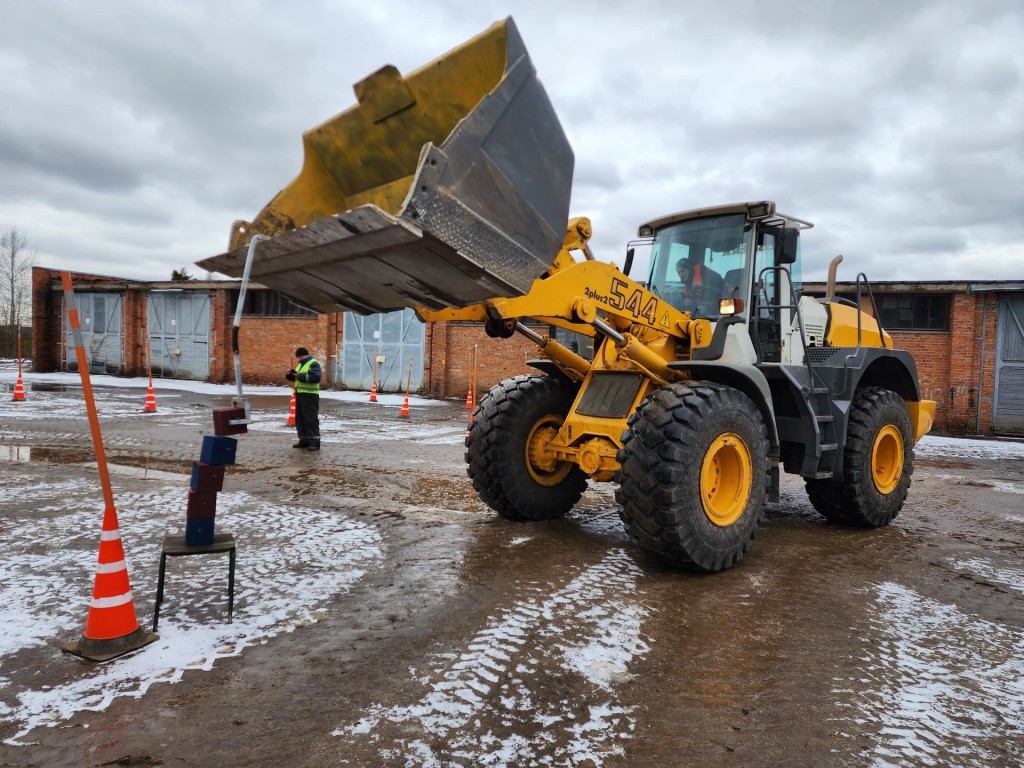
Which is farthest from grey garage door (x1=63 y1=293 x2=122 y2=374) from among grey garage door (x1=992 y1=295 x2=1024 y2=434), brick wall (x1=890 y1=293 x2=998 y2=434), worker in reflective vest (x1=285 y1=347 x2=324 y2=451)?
grey garage door (x1=992 y1=295 x2=1024 y2=434)

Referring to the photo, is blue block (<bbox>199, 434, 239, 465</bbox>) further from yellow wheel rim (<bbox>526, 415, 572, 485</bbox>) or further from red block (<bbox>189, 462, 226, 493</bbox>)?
yellow wheel rim (<bbox>526, 415, 572, 485</bbox>)

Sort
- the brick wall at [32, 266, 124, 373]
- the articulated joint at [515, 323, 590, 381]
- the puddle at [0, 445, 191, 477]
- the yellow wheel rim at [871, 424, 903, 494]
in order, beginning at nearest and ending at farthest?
the articulated joint at [515, 323, 590, 381] → the yellow wheel rim at [871, 424, 903, 494] → the puddle at [0, 445, 191, 477] → the brick wall at [32, 266, 124, 373]

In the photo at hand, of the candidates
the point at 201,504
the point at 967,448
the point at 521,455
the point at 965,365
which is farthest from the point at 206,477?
the point at 965,365

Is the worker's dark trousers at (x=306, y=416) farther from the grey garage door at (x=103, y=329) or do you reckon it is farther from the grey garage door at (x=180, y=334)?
the grey garage door at (x=103, y=329)

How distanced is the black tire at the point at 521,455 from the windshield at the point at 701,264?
4.38ft

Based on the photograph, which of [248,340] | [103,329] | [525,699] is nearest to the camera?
[525,699]

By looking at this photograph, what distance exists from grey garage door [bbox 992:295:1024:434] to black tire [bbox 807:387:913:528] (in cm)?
1262

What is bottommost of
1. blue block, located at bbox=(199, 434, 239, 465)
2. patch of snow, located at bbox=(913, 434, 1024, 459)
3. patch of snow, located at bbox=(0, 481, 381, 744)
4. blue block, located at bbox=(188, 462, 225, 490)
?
patch of snow, located at bbox=(913, 434, 1024, 459)

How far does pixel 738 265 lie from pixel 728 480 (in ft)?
5.97

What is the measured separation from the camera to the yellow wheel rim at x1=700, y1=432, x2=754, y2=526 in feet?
15.0

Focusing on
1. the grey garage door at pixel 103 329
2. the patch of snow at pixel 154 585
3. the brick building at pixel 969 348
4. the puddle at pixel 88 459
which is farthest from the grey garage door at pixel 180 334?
the brick building at pixel 969 348

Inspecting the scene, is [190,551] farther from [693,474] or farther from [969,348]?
[969,348]

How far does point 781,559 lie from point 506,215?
3.40 meters

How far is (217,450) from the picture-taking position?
3.49 m
